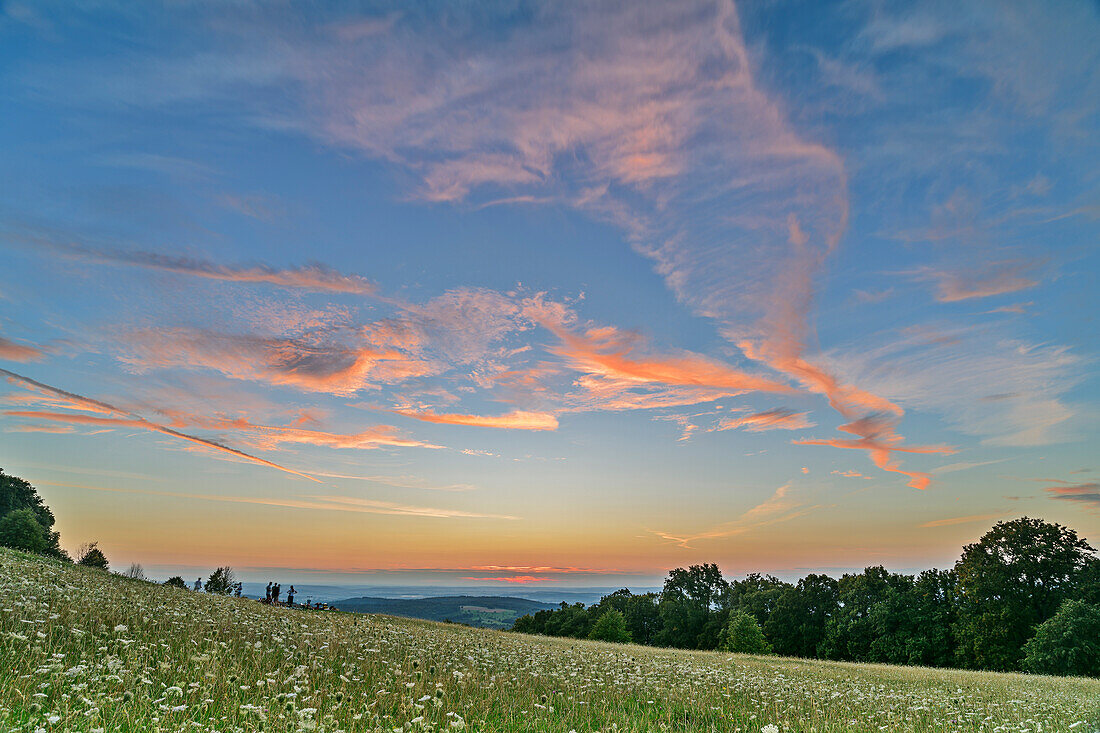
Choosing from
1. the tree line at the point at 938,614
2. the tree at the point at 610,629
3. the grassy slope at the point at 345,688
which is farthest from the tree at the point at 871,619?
the grassy slope at the point at 345,688

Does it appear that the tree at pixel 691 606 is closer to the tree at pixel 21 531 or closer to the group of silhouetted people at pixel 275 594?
the group of silhouetted people at pixel 275 594

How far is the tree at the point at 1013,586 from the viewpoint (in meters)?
56.6

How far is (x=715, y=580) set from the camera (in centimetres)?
11056

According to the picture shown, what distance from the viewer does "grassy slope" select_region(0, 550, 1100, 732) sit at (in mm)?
6941

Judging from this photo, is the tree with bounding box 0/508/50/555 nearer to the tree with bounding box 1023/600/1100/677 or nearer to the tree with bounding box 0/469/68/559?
the tree with bounding box 0/469/68/559

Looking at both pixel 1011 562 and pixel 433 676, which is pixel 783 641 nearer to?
pixel 1011 562

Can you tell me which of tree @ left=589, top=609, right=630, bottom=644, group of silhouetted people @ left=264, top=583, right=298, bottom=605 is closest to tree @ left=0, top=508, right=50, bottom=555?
group of silhouetted people @ left=264, top=583, right=298, bottom=605

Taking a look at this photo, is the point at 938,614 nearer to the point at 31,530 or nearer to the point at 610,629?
the point at 610,629

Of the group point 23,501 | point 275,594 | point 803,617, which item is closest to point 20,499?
point 23,501

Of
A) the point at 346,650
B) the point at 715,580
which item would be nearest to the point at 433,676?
the point at 346,650

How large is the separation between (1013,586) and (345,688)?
74.1 meters

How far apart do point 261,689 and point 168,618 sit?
636 cm

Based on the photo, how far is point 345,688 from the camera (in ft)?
31.4

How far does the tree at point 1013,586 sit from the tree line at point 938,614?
4.0 inches
